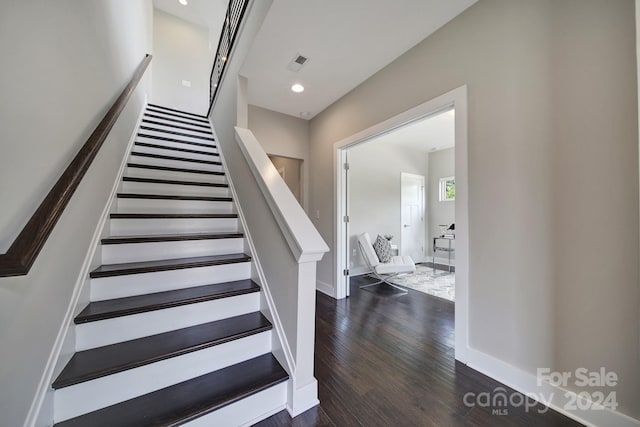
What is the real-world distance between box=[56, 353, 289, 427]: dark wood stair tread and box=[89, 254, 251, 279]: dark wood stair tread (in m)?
0.71

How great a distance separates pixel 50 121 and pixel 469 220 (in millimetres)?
2467

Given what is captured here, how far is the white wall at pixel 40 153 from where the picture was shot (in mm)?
746

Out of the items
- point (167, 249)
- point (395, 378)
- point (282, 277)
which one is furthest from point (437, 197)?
point (167, 249)

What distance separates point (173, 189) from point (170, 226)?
550mm

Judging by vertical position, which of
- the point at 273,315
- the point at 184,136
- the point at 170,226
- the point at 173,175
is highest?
the point at 184,136

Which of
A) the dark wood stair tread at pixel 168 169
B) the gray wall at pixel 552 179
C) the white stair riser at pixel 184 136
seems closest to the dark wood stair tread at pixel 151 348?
the gray wall at pixel 552 179

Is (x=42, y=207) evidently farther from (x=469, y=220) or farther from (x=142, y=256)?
(x=469, y=220)

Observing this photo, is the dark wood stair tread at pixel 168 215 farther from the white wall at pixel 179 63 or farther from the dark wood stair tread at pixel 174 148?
the white wall at pixel 179 63

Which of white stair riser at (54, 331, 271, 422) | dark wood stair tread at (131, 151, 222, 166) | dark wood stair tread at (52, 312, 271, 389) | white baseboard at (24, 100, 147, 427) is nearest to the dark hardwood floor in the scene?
white stair riser at (54, 331, 271, 422)

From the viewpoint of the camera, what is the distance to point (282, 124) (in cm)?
359

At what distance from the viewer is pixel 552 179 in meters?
1.40

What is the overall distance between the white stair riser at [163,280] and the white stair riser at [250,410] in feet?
2.73

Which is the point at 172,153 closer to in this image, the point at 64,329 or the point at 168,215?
the point at 168,215

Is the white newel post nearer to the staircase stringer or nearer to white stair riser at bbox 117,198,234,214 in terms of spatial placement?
the staircase stringer
